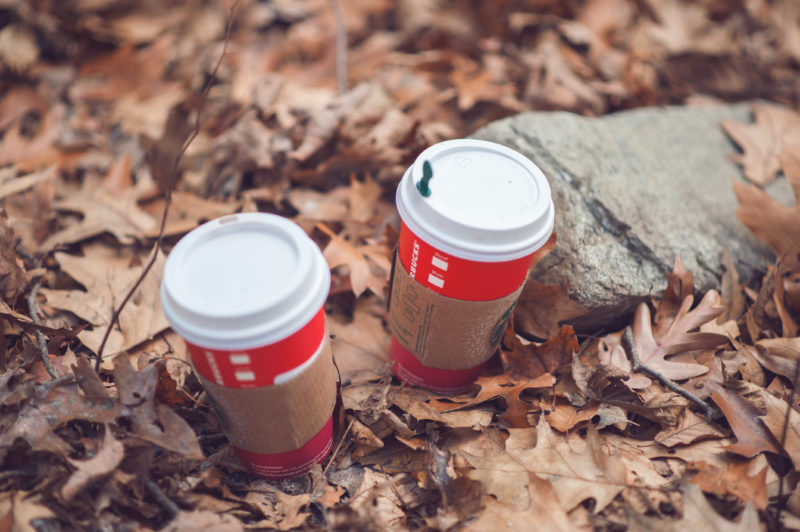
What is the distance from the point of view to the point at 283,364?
5.16ft

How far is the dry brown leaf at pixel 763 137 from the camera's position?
296cm

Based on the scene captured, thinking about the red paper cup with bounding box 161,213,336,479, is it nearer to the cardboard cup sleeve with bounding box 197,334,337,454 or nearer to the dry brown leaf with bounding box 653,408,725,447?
the cardboard cup sleeve with bounding box 197,334,337,454

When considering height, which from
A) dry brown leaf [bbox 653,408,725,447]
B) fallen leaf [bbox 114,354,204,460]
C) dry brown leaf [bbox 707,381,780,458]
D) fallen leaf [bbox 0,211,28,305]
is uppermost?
fallen leaf [bbox 0,211,28,305]

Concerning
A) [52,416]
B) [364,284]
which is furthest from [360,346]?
[52,416]

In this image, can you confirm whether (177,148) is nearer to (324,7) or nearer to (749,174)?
(324,7)

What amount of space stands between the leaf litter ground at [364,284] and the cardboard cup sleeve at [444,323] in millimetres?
183

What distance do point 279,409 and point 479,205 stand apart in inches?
36.4

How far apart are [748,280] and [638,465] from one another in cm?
123

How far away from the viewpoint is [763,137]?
3.12 metres

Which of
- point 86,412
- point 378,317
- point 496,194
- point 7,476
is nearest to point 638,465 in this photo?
point 496,194

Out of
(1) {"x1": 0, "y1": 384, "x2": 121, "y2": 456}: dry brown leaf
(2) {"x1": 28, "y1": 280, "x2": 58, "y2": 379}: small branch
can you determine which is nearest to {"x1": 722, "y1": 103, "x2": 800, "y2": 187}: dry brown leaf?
(1) {"x1": 0, "y1": 384, "x2": 121, "y2": 456}: dry brown leaf

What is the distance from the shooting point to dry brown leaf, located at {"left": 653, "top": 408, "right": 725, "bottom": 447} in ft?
6.42

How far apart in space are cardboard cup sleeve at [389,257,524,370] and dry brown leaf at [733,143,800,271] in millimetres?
1385

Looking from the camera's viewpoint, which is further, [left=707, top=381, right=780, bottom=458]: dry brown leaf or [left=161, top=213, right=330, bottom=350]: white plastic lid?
[left=707, top=381, right=780, bottom=458]: dry brown leaf
